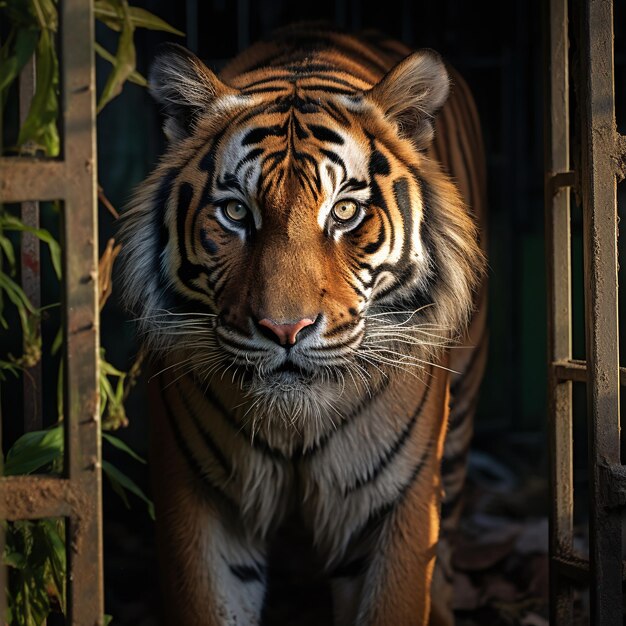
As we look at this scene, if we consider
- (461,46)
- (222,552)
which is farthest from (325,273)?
(461,46)

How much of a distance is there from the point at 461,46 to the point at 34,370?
2667 millimetres

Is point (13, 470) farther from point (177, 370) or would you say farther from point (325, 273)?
point (325, 273)

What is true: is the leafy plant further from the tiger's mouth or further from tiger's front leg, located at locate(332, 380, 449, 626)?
tiger's front leg, located at locate(332, 380, 449, 626)

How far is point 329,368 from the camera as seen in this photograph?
82.4 inches

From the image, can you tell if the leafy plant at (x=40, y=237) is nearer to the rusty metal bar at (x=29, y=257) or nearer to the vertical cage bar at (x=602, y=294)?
the rusty metal bar at (x=29, y=257)

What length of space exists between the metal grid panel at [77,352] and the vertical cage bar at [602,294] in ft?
3.46

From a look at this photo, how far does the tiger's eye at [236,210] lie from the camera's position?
2154 mm

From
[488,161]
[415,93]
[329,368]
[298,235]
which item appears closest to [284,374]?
[329,368]

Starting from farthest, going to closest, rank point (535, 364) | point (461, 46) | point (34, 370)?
1. point (535, 364)
2. point (461, 46)
3. point (34, 370)

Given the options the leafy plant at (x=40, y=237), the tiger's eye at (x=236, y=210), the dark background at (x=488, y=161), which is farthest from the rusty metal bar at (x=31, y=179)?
the dark background at (x=488, y=161)

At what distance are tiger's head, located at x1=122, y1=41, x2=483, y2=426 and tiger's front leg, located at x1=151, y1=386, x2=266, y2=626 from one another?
244 mm

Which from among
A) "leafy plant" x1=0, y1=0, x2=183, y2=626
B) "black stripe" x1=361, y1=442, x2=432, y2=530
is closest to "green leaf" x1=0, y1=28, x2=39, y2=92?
"leafy plant" x1=0, y1=0, x2=183, y2=626

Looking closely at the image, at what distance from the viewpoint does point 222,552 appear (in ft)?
7.67

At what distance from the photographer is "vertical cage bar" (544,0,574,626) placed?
2.42m
